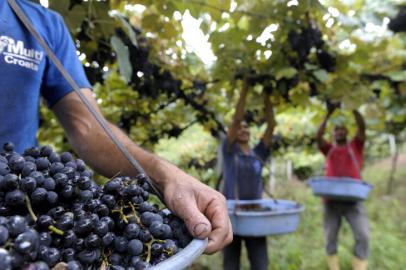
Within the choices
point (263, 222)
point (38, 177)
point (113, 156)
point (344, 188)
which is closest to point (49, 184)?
point (38, 177)

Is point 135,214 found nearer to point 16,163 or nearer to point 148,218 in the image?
point 148,218

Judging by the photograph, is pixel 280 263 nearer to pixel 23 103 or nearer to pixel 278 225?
pixel 278 225

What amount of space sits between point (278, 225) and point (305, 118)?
6.05m

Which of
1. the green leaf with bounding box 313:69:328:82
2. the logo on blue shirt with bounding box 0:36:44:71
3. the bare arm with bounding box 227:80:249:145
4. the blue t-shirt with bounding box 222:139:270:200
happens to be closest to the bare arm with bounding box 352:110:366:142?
the blue t-shirt with bounding box 222:139:270:200

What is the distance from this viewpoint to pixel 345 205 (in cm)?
435

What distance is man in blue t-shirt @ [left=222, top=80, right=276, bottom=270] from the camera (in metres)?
3.48

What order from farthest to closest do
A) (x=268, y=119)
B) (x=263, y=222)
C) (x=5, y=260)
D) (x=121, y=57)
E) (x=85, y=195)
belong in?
1. (x=268, y=119)
2. (x=263, y=222)
3. (x=121, y=57)
4. (x=85, y=195)
5. (x=5, y=260)

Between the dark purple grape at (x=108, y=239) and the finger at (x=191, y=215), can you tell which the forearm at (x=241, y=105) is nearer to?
the finger at (x=191, y=215)

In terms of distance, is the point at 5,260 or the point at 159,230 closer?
the point at 5,260

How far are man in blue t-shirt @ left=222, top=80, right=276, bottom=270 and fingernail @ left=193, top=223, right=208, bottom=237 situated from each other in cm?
279

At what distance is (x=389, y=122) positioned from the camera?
668 cm

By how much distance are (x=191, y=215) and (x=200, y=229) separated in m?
0.04

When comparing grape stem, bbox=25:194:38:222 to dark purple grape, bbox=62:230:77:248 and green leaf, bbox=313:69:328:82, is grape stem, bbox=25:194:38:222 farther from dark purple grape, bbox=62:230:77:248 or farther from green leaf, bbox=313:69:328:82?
green leaf, bbox=313:69:328:82

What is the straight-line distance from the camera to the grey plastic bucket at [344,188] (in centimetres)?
379
